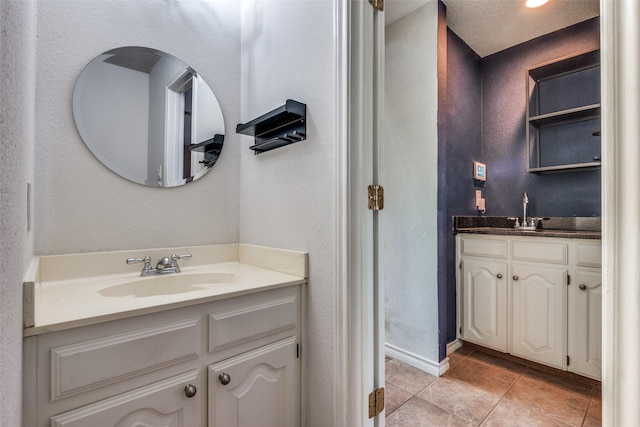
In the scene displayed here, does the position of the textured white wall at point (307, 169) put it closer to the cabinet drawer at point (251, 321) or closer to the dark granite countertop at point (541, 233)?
the cabinet drawer at point (251, 321)

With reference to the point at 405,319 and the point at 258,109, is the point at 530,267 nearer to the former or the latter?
the point at 405,319

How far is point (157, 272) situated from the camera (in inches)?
53.6

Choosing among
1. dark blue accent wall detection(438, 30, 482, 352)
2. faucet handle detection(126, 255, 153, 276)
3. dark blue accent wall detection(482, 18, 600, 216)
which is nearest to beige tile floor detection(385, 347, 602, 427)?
dark blue accent wall detection(438, 30, 482, 352)

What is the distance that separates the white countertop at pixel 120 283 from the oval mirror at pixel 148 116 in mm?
425

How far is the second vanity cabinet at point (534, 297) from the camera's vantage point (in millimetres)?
1716

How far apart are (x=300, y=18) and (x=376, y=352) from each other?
1.46m

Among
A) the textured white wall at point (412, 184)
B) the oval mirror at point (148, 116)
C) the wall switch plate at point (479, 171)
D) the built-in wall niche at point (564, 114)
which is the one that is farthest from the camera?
the wall switch plate at point (479, 171)

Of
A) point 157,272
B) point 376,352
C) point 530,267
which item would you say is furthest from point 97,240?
point 530,267

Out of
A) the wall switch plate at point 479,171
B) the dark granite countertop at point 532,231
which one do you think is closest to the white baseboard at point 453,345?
the dark granite countertop at point 532,231

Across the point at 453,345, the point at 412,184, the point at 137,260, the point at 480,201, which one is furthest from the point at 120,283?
the point at 480,201

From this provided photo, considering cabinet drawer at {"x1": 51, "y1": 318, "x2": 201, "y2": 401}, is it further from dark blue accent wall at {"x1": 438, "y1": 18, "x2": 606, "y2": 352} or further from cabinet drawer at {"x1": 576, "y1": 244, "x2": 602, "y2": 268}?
cabinet drawer at {"x1": 576, "y1": 244, "x2": 602, "y2": 268}

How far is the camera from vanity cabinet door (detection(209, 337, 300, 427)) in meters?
1.02

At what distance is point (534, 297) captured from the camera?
1923 mm

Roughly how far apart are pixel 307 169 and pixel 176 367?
0.86m
